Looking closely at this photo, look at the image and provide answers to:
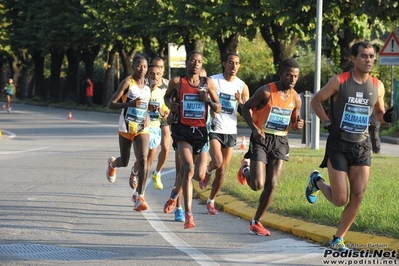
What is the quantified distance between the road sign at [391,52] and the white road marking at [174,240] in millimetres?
16803

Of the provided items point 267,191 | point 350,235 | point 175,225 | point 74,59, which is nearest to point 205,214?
point 175,225

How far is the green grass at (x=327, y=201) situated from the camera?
33.3 feet

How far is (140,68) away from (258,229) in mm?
3031

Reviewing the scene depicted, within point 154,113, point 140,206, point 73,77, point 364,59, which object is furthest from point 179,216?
point 73,77

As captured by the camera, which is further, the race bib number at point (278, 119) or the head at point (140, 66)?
the head at point (140, 66)

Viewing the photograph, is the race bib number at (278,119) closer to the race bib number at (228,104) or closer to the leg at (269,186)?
the leg at (269,186)

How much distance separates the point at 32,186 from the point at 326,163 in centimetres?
703

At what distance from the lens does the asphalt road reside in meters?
8.98

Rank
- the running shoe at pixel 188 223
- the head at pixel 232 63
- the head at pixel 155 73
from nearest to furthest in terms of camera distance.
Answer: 1. the running shoe at pixel 188 223
2. the head at pixel 232 63
3. the head at pixel 155 73

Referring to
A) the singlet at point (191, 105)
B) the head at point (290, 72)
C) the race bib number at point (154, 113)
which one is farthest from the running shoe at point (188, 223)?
the race bib number at point (154, 113)

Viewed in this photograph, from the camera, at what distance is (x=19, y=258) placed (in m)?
8.88

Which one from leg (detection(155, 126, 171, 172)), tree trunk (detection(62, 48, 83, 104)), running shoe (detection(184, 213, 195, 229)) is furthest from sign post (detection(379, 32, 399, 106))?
tree trunk (detection(62, 48, 83, 104))

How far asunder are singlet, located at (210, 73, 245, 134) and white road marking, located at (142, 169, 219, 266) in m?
1.37

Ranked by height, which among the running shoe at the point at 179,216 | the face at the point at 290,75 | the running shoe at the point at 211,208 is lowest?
the running shoe at the point at 211,208
